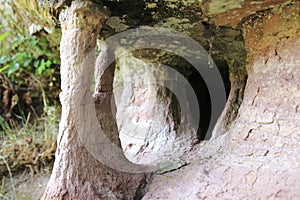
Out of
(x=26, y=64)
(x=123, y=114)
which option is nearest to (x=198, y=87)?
(x=123, y=114)

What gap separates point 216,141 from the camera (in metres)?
1.53

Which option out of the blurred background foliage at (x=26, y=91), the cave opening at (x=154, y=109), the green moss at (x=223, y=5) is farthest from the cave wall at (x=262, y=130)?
the blurred background foliage at (x=26, y=91)

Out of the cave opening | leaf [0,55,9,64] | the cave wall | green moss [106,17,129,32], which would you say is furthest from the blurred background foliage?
the cave wall

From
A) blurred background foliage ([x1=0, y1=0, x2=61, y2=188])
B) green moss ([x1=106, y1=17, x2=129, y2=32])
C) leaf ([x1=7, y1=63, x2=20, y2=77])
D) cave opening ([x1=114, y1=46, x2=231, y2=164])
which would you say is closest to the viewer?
green moss ([x1=106, y1=17, x2=129, y2=32])

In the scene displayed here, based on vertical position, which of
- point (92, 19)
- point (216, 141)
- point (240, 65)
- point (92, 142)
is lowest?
point (92, 142)

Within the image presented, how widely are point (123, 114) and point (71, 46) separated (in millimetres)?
932

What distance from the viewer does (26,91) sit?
2.81m

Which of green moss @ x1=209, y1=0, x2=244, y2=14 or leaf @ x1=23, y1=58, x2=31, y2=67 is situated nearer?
green moss @ x1=209, y1=0, x2=244, y2=14

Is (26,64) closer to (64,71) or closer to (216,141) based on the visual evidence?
(64,71)

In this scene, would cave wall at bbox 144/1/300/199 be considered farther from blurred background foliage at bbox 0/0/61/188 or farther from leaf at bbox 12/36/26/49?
leaf at bbox 12/36/26/49

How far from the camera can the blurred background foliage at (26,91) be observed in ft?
7.97

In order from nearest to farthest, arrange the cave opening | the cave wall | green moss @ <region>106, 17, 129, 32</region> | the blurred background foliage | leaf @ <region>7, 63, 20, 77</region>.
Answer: the cave wall
green moss @ <region>106, 17, 129, 32</region>
the cave opening
the blurred background foliage
leaf @ <region>7, 63, 20, 77</region>

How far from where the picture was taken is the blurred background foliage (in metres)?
2.43

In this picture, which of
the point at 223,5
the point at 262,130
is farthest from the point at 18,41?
the point at 262,130
